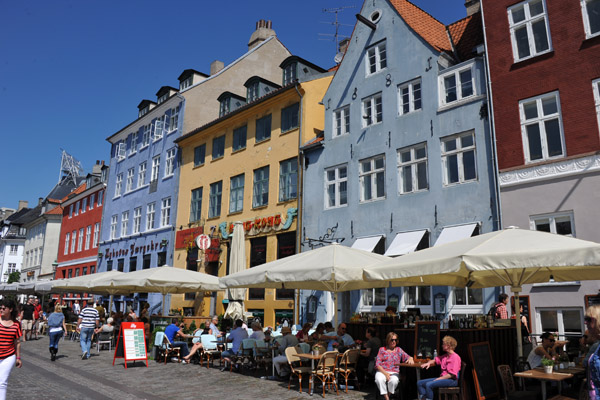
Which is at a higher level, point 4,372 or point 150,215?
point 150,215

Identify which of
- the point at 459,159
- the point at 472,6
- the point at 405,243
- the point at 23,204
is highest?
the point at 23,204

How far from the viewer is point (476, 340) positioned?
8.33 m

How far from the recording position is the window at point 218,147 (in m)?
26.9

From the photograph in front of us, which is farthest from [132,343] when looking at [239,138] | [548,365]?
[239,138]

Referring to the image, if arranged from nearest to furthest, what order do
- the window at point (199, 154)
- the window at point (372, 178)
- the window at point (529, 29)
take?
1. the window at point (529, 29)
2. the window at point (372, 178)
3. the window at point (199, 154)

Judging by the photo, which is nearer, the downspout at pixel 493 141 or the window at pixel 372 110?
the downspout at pixel 493 141

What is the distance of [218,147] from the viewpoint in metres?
27.2

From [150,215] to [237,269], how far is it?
15.7 m

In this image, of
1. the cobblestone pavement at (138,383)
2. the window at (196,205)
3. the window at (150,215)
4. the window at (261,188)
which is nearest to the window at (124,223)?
the window at (150,215)

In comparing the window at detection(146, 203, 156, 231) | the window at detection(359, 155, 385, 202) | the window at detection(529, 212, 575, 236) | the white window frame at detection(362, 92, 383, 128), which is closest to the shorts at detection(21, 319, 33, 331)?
the window at detection(146, 203, 156, 231)

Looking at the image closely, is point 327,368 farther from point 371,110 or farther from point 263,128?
point 263,128

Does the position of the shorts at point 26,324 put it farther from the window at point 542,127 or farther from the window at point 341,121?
the window at point 542,127

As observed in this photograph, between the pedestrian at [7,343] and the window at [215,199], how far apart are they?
1855cm

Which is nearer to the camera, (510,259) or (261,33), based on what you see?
(510,259)
